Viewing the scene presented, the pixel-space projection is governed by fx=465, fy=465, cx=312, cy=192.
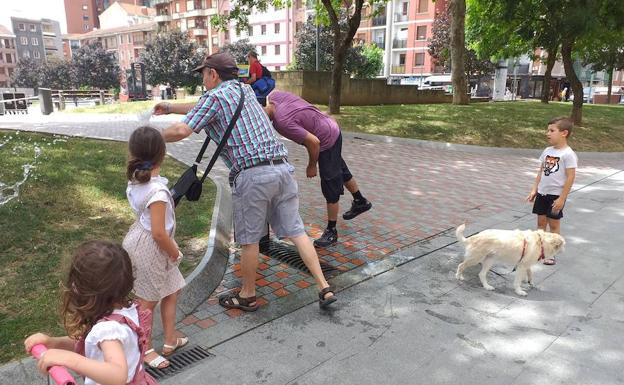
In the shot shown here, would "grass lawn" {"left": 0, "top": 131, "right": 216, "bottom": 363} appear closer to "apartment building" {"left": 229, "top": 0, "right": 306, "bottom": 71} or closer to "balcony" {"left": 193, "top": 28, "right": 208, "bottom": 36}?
"apartment building" {"left": 229, "top": 0, "right": 306, "bottom": 71}

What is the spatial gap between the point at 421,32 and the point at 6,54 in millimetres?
85356

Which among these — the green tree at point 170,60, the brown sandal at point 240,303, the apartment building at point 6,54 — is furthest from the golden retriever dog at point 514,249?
the apartment building at point 6,54

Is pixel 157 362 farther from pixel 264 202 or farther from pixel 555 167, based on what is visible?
pixel 555 167

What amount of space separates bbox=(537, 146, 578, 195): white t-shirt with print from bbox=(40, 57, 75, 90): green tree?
214 feet

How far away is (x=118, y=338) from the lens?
1606 mm

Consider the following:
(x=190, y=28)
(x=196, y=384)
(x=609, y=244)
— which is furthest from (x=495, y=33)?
(x=190, y=28)

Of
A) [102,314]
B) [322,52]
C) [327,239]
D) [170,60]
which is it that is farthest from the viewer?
[170,60]

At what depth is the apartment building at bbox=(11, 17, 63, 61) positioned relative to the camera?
98.2 metres

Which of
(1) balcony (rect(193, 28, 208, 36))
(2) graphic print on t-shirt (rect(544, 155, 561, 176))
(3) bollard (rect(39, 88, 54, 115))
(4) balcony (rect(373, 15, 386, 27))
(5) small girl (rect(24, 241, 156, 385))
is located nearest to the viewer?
(5) small girl (rect(24, 241, 156, 385))

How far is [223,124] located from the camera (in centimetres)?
316

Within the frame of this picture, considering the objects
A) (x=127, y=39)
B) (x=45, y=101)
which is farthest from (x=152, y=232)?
(x=127, y=39)

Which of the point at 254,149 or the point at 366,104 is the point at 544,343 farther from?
the point at 366,104

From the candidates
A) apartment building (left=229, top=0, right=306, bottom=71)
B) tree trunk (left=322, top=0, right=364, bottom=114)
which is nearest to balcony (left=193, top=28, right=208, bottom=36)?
apartment building (left=229, top=0, right=306, bottom=71)

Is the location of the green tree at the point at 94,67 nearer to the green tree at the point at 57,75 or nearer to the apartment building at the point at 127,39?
the green tree at the point at 57,75
